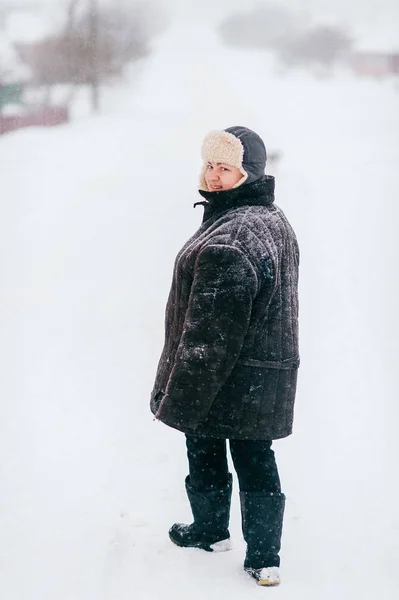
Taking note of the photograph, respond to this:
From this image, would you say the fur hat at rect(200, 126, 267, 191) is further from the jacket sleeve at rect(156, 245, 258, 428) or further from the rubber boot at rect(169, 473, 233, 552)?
the rubber boot at rect(169, 473, 233, 552)

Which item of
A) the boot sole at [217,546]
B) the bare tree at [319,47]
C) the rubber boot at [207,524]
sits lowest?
the boot sole at [217,546]

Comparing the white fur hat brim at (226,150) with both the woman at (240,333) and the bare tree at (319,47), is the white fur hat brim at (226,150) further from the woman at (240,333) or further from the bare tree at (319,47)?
the bare tree at (319,47)

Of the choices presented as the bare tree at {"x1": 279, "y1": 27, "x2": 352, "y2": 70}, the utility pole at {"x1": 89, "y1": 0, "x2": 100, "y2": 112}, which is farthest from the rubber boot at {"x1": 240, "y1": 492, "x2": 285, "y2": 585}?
the utility pole at {"x1": 89, "y1": 0, "x2": 100, "y2": 112}

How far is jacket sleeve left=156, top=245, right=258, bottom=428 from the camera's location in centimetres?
208

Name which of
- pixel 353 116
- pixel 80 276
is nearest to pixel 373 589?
pixel 80 276

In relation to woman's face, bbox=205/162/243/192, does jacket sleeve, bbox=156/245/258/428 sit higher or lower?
lower

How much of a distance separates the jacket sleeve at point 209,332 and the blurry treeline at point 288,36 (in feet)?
17.7

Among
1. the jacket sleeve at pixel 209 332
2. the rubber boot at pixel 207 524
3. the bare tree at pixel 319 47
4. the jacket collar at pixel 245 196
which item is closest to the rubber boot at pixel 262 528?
the rubber boot at pixel 207 524

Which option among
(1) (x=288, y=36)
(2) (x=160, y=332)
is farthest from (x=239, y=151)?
(1) (x=288, y=36)

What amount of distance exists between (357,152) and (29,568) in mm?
6788

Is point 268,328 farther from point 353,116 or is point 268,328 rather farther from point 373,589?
point 353,116

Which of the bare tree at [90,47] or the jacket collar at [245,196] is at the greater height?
the bare tree at [90,47]

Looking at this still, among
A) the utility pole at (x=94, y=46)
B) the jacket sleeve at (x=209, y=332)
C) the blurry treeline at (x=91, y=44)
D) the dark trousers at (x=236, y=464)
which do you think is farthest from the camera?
the utility pole at (x=94, y=46)

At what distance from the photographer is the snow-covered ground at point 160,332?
2.55 m
